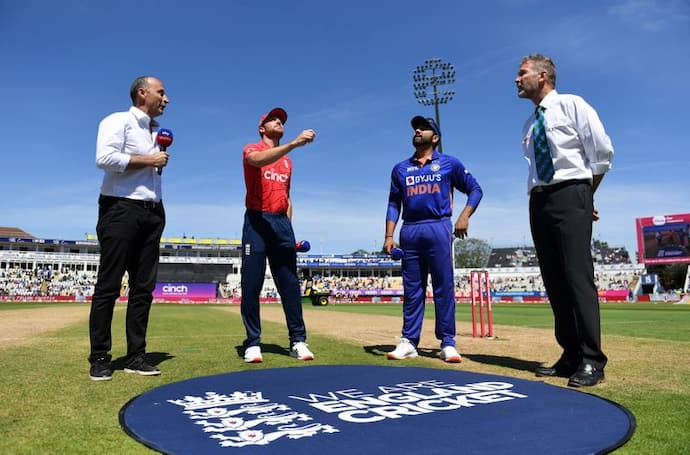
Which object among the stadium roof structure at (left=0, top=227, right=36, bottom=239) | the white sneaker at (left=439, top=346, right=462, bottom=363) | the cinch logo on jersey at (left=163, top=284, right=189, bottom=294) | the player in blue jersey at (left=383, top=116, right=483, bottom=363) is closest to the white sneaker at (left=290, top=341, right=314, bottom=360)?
the player in blue jersey at (left=383, top=116, right=483, bottom=363)

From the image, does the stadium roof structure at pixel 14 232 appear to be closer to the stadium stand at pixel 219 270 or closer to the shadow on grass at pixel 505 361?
the stadium stand at pixel 219 270

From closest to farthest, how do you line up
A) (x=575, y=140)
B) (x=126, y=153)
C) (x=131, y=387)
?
1. (x=131, y=387)
2. (x=575, y=140)
3. (x=126, y=153)

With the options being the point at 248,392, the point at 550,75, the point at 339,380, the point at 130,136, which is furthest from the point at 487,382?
the point at 130,136

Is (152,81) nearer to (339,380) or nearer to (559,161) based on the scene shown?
(339,380)

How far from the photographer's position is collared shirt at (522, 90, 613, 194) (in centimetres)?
336

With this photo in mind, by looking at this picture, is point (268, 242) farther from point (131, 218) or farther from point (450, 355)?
point (450, 355)

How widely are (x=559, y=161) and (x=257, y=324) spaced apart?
280 cm

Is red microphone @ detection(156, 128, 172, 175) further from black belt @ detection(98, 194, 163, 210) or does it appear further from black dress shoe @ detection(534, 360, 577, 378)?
black dress shoe @ detection(534, 360, 577, 378)

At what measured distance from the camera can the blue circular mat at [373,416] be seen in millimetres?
1749

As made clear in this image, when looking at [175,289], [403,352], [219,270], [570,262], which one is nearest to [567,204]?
[570,262]

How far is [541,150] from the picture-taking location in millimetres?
3545

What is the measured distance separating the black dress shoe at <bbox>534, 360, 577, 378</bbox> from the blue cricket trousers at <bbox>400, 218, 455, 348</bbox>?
100cm

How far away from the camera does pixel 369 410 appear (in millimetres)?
2227

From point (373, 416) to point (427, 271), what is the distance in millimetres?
2523
